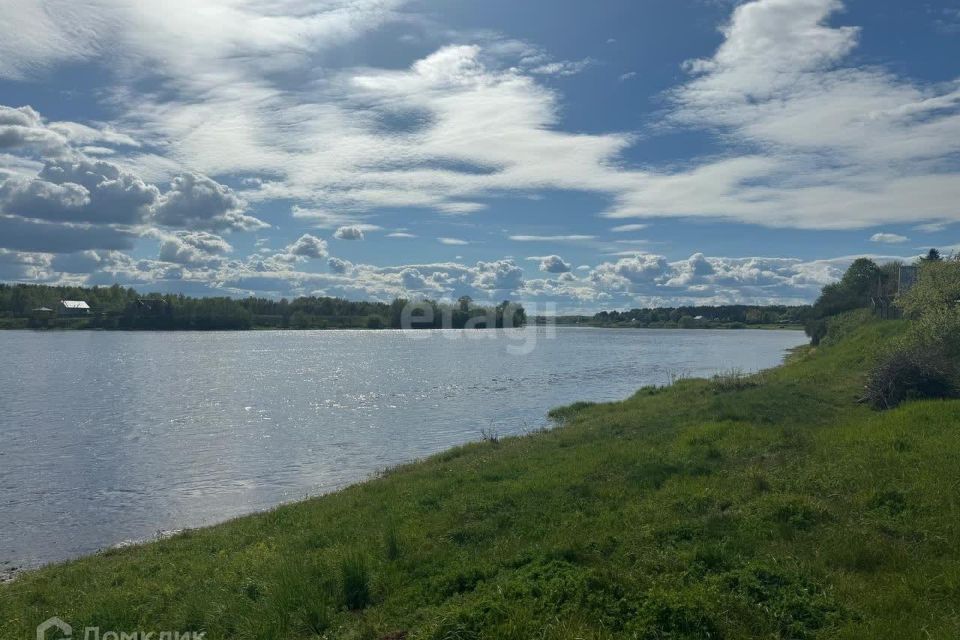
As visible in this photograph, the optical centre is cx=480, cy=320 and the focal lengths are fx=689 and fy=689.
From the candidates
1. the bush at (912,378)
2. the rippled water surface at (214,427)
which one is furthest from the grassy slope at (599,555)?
the rippled water surface at (214,427)

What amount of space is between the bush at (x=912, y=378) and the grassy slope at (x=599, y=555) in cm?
523

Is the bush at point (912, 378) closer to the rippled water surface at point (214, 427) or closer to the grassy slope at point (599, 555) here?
the grassy slope at point (599, 555)

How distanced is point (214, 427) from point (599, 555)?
31.8 m

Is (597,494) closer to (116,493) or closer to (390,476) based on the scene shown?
(390,476)

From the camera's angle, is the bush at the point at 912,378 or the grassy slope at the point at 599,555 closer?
the grassy slope at the point at 599,555

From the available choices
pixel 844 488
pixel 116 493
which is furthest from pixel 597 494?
pixel 116 493

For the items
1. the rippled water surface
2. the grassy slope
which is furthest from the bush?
the rippled water surface

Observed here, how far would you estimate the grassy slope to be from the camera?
8445 mm

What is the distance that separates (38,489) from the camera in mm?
23953

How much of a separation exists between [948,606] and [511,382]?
164 ft

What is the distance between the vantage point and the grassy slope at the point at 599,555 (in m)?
8.45

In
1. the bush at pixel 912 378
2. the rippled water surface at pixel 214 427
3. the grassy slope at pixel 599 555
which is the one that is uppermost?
the bush at pixel 912 378

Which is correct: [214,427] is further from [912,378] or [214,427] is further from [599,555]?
[912,378]

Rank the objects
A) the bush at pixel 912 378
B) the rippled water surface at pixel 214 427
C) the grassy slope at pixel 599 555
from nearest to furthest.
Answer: the grassy slope at pixel 599 555, the rippled water surface at pixel 214 427, the bush at pixel 912 378
